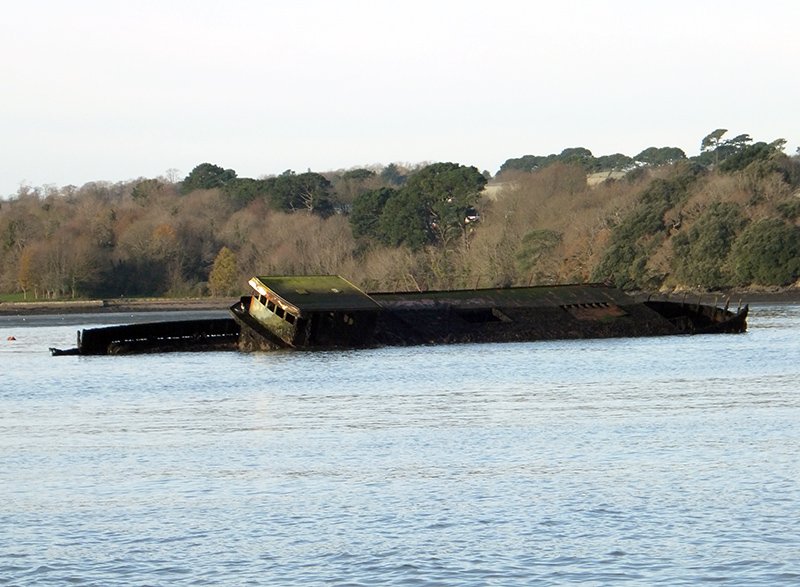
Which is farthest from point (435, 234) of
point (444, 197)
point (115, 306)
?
point (115, 306)

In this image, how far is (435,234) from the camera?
153m

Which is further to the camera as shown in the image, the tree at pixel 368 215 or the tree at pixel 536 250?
the tree at pixel 368 215

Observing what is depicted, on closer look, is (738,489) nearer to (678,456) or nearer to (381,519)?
(678,456)

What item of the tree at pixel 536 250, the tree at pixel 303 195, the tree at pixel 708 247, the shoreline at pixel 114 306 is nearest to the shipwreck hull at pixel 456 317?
the tree at pixel 708 247

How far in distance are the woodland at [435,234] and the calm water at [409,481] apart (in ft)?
245

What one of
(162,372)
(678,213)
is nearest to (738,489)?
(162,372)

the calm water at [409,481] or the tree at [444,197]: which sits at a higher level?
the tree at [444,197]

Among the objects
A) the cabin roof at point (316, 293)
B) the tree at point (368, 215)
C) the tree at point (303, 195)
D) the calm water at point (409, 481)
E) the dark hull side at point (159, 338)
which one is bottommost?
the calm water at point (409, 481)

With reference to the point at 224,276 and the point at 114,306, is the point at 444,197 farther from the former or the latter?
the point at 114,306

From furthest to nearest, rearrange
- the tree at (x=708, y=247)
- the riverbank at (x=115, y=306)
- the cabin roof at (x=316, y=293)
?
the riverbank at (x=115, y=306)
the tree at (x=708, y=247)
the cabin roof at (x=316, y=293)

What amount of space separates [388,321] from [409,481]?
3627 centimetres

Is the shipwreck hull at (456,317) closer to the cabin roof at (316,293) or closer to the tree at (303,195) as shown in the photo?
the cabin roof at (316,293)

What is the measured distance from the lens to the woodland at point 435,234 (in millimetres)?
117375

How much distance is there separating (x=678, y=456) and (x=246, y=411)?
43.6ft
